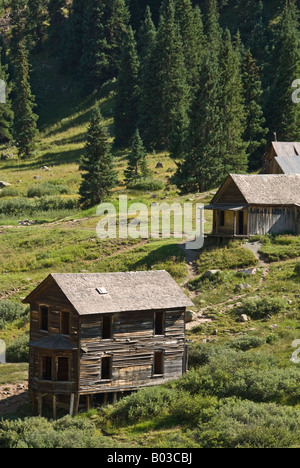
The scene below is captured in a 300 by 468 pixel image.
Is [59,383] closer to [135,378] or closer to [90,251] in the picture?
[135,378]

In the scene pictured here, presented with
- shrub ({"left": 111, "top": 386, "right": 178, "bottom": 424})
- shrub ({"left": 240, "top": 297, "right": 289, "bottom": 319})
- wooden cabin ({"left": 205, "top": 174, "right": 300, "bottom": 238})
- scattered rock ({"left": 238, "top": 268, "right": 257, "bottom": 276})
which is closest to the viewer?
shrub ({"left": 111, "top": 386, "right": 178, "bottom": 424})

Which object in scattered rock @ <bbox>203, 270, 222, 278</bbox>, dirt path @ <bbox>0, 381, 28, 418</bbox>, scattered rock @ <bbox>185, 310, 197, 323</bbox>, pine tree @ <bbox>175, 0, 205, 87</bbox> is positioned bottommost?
dirt path @ <bbox>0, 381, 28, 418</bbox>

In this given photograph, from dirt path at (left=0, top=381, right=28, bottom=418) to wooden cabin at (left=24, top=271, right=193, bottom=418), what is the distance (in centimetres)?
112

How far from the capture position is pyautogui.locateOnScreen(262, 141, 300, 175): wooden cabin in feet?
→ 226

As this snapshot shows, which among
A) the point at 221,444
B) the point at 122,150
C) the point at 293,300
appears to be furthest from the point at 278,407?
the point at 122,150

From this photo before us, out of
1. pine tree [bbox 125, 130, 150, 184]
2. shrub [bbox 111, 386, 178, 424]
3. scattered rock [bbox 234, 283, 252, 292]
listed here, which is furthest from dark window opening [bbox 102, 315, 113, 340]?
pine tree [bbox 125, 130, 150, 184]

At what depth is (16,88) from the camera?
100688 mm

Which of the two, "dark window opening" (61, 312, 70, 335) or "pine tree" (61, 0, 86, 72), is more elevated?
"pine tree" (61, 0, 86, 72)

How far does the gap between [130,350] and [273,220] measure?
2229 cm

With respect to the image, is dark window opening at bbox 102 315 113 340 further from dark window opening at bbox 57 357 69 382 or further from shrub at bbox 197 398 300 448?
shrub at bbox 197 398 300 448

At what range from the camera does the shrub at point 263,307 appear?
45.2 meters

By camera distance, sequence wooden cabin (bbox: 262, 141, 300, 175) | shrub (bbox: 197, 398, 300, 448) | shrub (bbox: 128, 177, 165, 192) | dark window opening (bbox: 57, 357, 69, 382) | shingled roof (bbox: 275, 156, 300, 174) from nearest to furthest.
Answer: shrub (bbox: 197, 398, 300, 448) < dark window opening (bbox: 57, 357, 69, 382) < shingled roof (bbox: 275, 156, 300, 174) < wooden cabin (bbox: 262, 141, 300, 175) < shrub (bbox: 128, 177, 165, 192)

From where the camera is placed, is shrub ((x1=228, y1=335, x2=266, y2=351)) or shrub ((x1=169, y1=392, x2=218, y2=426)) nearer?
shrub ((x1=169, y1=392, x2=218, y2=426))

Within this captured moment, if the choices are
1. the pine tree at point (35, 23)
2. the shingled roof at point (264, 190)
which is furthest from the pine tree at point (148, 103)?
the pine tree at point (35, 23)
